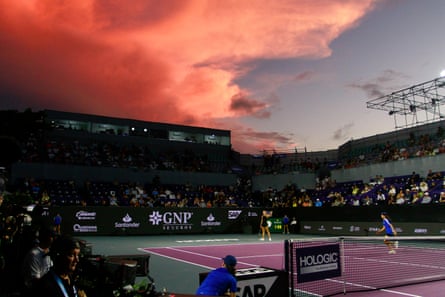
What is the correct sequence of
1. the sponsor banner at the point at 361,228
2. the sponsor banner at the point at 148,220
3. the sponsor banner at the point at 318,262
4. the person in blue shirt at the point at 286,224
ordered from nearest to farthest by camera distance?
the sponsor banner at the point at 318,262
the sponsor banner at the point at 361,228
the sponsor banner at the point at 148,220
the person in blue shirt at the point at 286,224

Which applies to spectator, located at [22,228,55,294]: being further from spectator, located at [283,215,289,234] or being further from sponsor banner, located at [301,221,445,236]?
spectator, located at [283,215,289,234]

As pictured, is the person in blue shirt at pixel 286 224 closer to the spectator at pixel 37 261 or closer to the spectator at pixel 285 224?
the spectator at pixel 285 224

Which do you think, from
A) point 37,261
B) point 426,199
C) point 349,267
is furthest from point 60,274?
point 426,199

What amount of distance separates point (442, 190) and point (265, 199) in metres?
18.7

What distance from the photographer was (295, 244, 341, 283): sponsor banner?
9.05 m

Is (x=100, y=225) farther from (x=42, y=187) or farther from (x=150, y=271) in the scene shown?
(x=150, y=271)

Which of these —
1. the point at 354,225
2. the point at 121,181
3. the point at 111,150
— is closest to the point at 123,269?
the point at 354,225

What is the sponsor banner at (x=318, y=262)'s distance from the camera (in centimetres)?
905

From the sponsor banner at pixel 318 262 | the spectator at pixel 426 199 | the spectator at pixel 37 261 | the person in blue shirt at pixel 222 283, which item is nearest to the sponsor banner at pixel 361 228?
the spectator at pixel 426 199

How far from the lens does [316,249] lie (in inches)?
369

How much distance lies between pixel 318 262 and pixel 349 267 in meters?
5.17

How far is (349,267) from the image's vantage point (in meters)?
14.0

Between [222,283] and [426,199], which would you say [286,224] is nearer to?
[426,199]

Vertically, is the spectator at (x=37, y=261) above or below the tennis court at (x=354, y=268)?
above
